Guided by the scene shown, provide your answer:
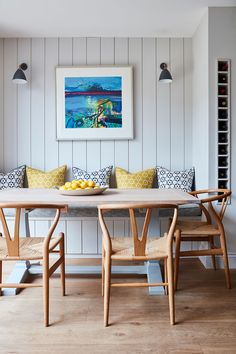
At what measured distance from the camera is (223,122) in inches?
117

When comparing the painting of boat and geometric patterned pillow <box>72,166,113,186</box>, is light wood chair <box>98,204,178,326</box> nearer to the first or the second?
geometric patterned pillow <box>72,166,113,186</box>

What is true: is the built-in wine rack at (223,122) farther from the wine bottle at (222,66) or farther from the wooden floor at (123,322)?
the wooden floor at (123,322)

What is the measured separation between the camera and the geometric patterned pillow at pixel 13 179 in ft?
11.2

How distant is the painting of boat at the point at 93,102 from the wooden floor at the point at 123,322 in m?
1.75

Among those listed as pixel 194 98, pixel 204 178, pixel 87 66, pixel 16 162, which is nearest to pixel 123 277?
pixel 204 178

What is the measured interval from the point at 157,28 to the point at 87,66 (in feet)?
2.74

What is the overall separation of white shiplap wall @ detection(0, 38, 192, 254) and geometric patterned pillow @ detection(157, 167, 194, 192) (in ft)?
0.58

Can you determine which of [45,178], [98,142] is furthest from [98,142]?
[45,178]

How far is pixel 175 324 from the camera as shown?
192cm

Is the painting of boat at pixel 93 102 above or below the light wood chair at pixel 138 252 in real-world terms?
above

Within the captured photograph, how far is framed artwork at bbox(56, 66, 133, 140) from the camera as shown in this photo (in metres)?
3.51

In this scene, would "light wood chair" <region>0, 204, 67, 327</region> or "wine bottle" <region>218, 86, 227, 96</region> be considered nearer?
"light wood chair" <region>0, 204, 67, 327</region>

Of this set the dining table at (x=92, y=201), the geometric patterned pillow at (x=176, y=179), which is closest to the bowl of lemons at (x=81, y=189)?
the dining table at (x=92, y=201)

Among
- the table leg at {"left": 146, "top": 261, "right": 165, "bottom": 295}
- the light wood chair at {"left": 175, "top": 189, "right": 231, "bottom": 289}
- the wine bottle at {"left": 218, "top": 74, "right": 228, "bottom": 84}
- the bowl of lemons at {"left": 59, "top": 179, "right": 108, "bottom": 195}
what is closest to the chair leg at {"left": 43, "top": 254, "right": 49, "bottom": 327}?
the bowl of lemons at {"left": 59, "top": 179, "right": 108, "bottom": 195}
